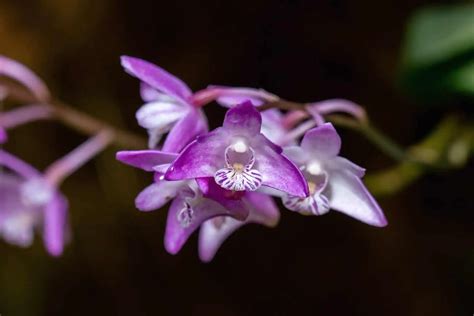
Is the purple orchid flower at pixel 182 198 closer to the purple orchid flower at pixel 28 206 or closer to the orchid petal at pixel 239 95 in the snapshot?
the orchid petal at pixel 239 95

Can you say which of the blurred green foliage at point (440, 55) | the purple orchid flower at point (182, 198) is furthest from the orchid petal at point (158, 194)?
the blurred green foliage at point (440, 55)

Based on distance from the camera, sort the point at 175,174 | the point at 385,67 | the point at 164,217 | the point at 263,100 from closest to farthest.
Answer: the point at 175,174 → the point at 263,100 → the point at 385,67 → the point at 164,217

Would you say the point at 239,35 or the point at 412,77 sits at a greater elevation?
the point at 239,35

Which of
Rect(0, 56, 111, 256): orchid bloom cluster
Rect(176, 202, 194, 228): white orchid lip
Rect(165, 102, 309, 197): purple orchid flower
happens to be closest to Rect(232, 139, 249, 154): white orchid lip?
Rect(165, 102, 309, 197): purple orchid flower

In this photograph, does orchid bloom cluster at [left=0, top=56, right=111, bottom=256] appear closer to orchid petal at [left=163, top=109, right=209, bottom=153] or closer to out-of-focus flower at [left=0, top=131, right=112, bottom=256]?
out-of-focus flower at [left=0, top=131, right=112, bottom=256]

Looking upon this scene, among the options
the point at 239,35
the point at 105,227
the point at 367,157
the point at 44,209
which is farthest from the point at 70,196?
the point at 367,157

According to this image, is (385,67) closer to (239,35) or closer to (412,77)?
(412,77)

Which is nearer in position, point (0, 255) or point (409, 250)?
point (409, 250)

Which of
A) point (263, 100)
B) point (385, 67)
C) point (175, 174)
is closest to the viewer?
point (175, 174)
